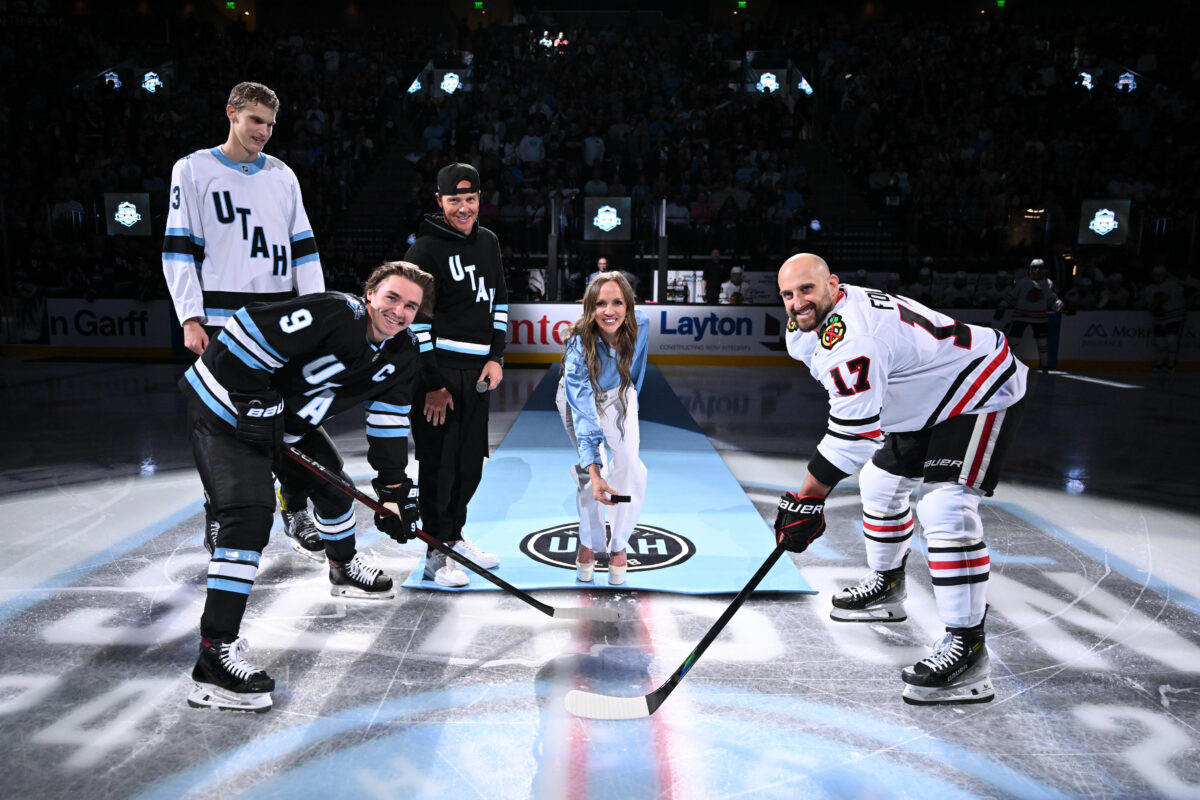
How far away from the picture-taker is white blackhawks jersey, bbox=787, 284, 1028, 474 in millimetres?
2811

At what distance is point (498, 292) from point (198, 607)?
200cm

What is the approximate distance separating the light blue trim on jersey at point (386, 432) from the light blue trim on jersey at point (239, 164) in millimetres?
1325

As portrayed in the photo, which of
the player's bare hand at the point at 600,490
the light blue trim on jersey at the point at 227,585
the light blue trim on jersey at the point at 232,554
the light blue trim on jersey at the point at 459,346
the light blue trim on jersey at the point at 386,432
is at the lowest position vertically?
the light blue trim on jersey at the point at 227,585

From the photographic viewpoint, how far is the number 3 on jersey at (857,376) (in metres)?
2.77

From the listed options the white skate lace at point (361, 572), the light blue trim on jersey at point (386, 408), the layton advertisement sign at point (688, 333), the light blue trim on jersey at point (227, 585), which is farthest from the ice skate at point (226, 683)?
the layton advertisement sign at point (688, 333)

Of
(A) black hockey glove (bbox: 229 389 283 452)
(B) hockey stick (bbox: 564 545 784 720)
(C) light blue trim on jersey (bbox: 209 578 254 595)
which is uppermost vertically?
(A) black hockey glove (bbox: 229 389 283 452)

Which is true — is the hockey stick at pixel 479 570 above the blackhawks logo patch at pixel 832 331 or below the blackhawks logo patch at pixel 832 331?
below

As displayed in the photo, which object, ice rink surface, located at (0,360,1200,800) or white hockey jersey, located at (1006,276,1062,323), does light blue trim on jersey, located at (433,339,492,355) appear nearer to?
ice rink surface, located at (0,360,1200,800)

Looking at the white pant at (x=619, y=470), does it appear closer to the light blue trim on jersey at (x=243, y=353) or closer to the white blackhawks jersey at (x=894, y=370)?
the white blackhawks jersey at (x=894, y=370)

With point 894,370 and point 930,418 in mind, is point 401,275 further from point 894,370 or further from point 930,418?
point 930,418

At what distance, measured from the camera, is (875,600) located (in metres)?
3.66

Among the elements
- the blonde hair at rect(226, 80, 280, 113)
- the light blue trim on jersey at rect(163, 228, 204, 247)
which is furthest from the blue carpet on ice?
the blonde hair at rect(226, 80, 280, 113)

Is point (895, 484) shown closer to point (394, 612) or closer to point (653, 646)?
point (653, 646)

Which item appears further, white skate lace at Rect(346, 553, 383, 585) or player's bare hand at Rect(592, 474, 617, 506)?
white skate lace at Rect(346, 553, 383, 585)
